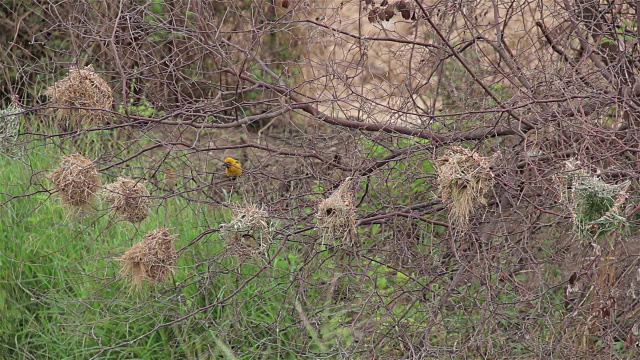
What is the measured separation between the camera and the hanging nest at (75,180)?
3961 mm

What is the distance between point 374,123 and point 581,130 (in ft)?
3.39

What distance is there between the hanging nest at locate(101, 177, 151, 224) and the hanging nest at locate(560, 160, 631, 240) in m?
1.82

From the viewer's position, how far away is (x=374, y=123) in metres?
4.52

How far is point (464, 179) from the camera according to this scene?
3.42 metres

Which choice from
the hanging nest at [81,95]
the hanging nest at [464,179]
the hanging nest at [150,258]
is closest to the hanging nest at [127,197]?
the hanging nest at [150,258]

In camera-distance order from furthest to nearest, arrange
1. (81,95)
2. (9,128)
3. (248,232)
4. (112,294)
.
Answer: (112,294) < (9,128) < (81,95) < (248,232)

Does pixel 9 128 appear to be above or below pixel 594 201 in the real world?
below

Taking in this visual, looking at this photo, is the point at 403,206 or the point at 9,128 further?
the point at 403,206

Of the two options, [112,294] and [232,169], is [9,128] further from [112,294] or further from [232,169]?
[112,294]

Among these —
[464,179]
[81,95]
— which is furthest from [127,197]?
[464,179]

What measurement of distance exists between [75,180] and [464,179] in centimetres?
168

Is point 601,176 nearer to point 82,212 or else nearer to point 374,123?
point 374,123

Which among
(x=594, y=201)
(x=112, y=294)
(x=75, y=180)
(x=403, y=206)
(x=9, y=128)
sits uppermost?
(x=594, y=201)

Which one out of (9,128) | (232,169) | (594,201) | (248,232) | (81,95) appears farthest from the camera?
(232,169)
